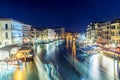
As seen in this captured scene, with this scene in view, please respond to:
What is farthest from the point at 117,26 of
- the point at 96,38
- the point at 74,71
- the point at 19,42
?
the point at 19,42

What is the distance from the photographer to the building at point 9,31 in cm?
429

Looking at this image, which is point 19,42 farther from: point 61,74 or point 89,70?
point 89,70

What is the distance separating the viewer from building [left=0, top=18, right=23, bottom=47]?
429 cm

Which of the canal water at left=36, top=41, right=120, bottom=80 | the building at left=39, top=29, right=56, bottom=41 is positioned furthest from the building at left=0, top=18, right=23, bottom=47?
the canal water at left=36, top=41, right=120, bottom=80

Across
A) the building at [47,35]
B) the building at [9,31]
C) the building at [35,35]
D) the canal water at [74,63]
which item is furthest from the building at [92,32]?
the building at [9,31]

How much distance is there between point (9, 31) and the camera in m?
4.33

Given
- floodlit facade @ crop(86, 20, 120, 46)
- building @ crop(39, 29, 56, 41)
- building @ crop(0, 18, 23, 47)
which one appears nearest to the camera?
building @ crop(0, 18, 23, 47)

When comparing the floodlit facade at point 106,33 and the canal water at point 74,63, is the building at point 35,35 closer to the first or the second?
the canal water at point 74,63

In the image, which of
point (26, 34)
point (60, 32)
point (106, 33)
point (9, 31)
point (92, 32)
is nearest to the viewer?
A: point (9, 31)

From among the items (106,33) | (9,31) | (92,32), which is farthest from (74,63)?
(9,31)

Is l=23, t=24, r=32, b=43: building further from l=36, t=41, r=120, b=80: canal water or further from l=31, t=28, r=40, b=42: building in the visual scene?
l=36, t=41, r=120, b=80: canal water

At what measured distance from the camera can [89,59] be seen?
502 centimetres

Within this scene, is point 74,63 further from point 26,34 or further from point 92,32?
point 26,34

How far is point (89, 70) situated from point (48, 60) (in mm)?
726
